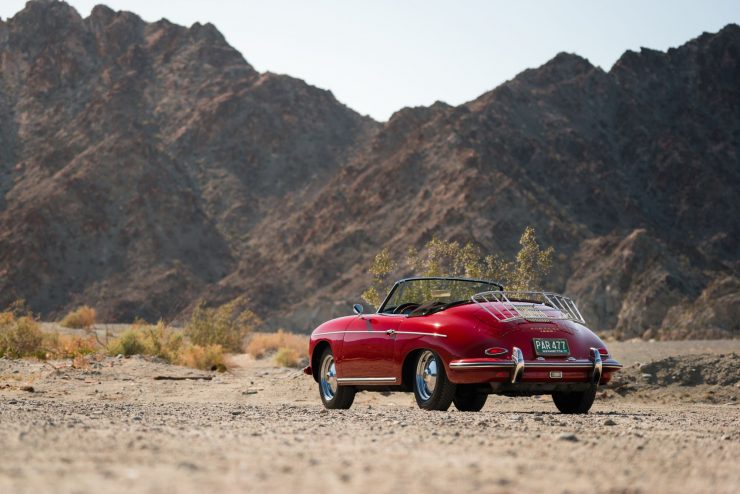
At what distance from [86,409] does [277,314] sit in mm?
50612

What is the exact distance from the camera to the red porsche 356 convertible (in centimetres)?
1012

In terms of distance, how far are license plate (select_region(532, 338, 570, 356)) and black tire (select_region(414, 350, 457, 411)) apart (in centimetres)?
95

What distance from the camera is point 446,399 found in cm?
1046

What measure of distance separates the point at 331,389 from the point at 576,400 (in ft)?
9.79

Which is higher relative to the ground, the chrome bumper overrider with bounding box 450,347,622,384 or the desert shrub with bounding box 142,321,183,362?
the chrome bumper overrider with bounding box 450,347,622,384

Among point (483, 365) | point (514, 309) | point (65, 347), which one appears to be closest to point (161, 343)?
point (65, 347)

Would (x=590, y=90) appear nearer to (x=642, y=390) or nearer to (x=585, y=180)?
(x=585, y=180)

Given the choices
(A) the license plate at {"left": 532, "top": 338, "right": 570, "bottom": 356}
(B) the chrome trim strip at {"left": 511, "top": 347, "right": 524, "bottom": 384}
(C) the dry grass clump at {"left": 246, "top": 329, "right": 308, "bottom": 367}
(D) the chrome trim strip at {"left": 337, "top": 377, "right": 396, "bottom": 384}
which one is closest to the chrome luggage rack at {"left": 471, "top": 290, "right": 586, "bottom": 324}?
(A) the license plate at {"left": 532, "top": 338, "right": 570, "bottom": 356}

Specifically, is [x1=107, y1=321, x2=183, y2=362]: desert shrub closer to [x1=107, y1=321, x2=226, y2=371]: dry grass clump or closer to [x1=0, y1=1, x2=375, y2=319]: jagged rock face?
[x1=107, y1=321, x2=226, y2=371]: dry grass clump

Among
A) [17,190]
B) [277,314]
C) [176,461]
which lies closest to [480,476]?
[176,461]

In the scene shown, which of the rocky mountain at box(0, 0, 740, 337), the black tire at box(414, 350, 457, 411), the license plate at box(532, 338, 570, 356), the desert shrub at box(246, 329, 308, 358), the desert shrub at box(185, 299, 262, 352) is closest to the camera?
the license plate at box(532, 338, 570, 356)

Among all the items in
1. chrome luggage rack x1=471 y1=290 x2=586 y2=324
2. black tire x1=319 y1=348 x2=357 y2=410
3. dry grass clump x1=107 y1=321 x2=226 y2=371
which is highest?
chrome luggage rack x1=471 y1=290 x2=586 y2=324

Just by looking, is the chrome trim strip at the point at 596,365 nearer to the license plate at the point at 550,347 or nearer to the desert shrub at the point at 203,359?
the license plate at the point at 550,347

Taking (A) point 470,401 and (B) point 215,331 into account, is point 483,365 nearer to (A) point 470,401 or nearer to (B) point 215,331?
(A) point 470,401
